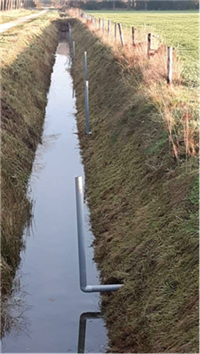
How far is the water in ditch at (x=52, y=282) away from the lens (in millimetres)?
6680

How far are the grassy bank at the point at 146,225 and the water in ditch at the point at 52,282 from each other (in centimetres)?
35

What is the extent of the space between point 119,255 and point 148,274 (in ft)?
3.69

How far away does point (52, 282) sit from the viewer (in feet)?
26.1

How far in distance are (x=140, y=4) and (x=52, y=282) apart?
89.5 meters

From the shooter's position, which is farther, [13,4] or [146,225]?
[13,4]

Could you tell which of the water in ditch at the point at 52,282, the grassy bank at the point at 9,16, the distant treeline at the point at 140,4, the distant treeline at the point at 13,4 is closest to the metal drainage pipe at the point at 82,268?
the water in ditch at the point at 52,282

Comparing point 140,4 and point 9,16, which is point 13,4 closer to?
point 140,4

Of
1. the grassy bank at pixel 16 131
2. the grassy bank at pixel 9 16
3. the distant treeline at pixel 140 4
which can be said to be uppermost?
the grassy bank at pixel 16 131

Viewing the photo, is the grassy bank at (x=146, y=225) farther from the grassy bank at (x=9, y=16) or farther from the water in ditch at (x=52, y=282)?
the grassy bank at (x=9, y=16)

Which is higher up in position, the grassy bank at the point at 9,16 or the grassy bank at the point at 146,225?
the grassy bank at the point at 146,225

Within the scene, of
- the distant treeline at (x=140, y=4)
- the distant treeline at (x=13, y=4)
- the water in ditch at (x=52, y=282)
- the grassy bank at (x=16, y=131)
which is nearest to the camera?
the water in ditch at (x=52, y=282)

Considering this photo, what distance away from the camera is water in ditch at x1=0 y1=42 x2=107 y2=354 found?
668 cm

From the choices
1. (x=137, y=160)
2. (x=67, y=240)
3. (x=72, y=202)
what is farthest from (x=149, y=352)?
(x=72, y=202)

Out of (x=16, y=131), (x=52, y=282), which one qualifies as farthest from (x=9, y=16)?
(x=52, y=282)
